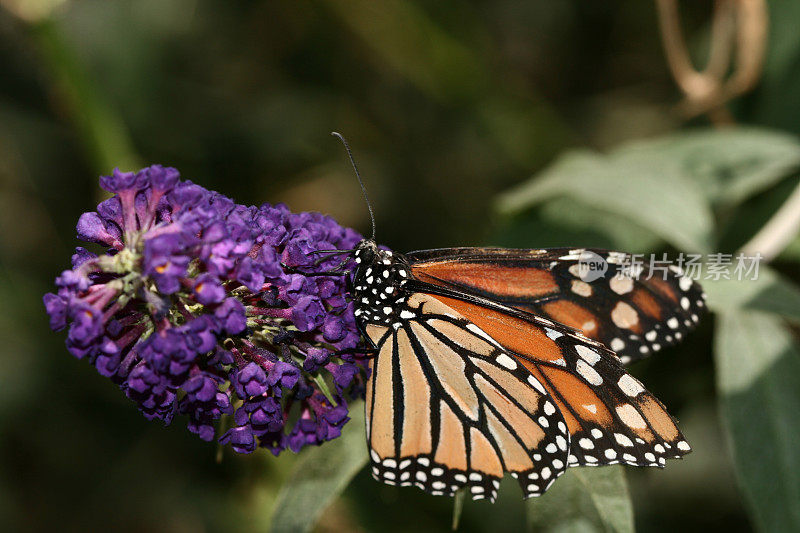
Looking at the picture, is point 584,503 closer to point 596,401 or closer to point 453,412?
point 596,401

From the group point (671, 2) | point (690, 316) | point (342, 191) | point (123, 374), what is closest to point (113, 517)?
point (342, 191)

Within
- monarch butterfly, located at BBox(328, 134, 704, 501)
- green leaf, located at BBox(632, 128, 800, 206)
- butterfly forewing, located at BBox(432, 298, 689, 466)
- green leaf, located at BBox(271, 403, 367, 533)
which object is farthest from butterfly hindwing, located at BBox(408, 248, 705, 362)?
green leaf, located at BBox(632, 128, 800, 206)

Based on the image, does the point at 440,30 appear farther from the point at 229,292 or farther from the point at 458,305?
the point at 229,292

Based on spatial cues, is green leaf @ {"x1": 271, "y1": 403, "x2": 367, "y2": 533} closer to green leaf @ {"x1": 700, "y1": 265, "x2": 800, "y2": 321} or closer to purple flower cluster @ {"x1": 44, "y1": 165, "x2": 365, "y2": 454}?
purple flower cluster @ {"x1": 44, "y1": 165, "x2": 365, "y2": 454}

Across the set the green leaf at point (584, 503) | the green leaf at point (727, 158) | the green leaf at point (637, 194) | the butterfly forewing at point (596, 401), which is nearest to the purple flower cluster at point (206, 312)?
the butterfly forewing at point (596, 401)

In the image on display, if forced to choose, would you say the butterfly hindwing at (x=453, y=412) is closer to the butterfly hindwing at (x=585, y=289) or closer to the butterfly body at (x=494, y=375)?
the butterfly body at (x=494, y=375)

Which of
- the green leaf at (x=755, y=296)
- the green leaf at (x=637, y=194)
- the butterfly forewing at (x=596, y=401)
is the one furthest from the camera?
the green leaf at (x=637, y=194)
